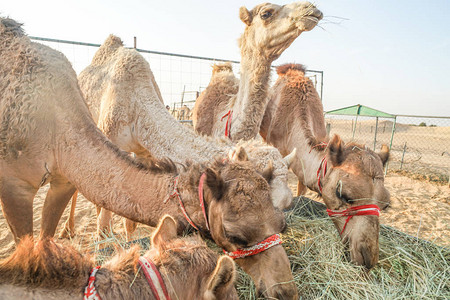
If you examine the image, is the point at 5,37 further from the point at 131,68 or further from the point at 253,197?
the point at 253,197

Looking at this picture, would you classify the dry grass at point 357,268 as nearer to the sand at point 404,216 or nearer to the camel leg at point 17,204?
the sand at point 404,216

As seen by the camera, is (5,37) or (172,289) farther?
(5,37)

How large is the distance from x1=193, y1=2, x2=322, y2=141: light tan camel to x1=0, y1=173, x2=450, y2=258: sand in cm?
134

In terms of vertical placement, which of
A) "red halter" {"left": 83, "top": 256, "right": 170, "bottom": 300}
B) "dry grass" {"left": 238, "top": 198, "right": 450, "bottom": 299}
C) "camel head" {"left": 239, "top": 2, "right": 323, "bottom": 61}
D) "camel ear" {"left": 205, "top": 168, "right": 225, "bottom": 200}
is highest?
"camel head" {"left": 239, "top": 2, "right": 323, "bottom": 61}

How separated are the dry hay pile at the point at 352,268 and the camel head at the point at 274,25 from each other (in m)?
2.03

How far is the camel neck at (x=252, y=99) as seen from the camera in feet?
12.2

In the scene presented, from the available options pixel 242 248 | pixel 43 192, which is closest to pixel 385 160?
pixel 242 248

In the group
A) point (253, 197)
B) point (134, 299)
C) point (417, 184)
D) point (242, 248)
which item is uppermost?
point (253, 197)

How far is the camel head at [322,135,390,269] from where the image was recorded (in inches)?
103

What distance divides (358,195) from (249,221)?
1.48 metres

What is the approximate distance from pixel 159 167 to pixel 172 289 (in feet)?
3.68

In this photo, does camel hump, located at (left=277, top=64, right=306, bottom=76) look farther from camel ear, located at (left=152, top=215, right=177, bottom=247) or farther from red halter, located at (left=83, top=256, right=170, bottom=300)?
red halter, located at (left=83, top=256, right=170, bottom=300)

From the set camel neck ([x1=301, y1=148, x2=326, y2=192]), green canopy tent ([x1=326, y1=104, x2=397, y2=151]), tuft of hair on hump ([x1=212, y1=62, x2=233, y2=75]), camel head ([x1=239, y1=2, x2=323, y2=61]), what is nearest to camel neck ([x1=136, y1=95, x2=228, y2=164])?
camel neck ([x1=301, y1=148, x2=326, y2=192])

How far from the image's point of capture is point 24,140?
2.45m
